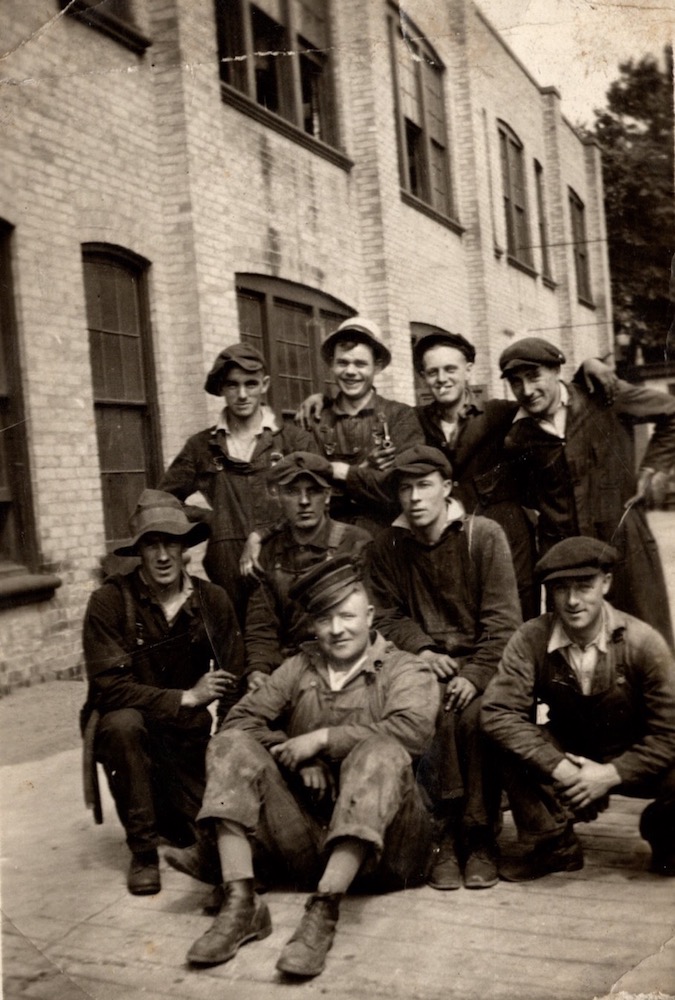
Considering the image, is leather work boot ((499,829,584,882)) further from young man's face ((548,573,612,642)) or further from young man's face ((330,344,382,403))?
young man's face ((330,344,382,403))

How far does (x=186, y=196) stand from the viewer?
17.7ft

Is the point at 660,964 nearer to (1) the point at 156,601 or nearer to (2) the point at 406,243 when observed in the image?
(1) the point at 156,601

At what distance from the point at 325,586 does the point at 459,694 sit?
604 mm

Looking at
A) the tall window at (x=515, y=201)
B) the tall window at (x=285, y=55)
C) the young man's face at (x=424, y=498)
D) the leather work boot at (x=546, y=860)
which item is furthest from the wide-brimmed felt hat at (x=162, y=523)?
the tall window at (x=515, y=201)

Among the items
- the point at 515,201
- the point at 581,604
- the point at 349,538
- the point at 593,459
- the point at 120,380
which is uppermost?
the point at 515,201

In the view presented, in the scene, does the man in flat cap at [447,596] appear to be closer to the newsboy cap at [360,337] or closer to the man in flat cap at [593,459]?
the man in flat cap at [593,459]

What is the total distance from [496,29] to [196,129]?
2526 mm

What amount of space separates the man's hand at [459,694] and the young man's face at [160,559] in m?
1.09

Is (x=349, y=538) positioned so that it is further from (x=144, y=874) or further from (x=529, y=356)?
(x=144, y=874)

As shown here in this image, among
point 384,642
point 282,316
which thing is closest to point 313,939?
point 384,642

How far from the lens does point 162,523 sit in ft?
11.6

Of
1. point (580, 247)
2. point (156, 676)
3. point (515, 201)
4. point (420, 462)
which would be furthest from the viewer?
point (515, 201)

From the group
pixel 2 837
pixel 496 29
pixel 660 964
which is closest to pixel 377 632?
pixel 660 964

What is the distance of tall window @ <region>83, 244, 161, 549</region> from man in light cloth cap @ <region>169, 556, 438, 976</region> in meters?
2.14
